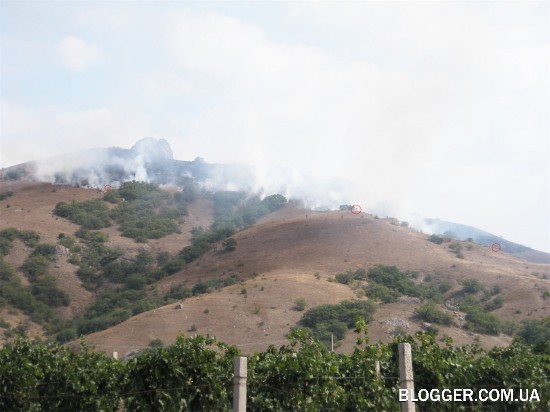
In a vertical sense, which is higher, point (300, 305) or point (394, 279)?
point (394, 279)

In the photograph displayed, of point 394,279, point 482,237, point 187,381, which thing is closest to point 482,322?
point 394,279

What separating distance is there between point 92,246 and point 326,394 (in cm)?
7423

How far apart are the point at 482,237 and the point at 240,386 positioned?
12800 cm

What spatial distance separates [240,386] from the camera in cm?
938

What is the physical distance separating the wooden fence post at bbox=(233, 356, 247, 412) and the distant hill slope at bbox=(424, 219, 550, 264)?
107575 mm

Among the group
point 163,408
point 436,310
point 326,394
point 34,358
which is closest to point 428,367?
point 326,394

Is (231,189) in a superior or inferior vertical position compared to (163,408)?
superior

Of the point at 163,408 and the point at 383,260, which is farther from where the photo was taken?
the point at 383,260

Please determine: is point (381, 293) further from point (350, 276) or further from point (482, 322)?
point (482, 322)

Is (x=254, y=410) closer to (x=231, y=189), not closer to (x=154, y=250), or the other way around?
(x=154, y=250)

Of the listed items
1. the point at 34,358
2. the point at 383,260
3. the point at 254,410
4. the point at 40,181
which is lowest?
the point at 254,410

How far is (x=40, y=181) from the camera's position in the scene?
355ft

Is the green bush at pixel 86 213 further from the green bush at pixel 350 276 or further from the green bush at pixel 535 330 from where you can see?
the green bush at pixel 535 330

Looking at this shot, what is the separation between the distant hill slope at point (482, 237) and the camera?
114075 mm
